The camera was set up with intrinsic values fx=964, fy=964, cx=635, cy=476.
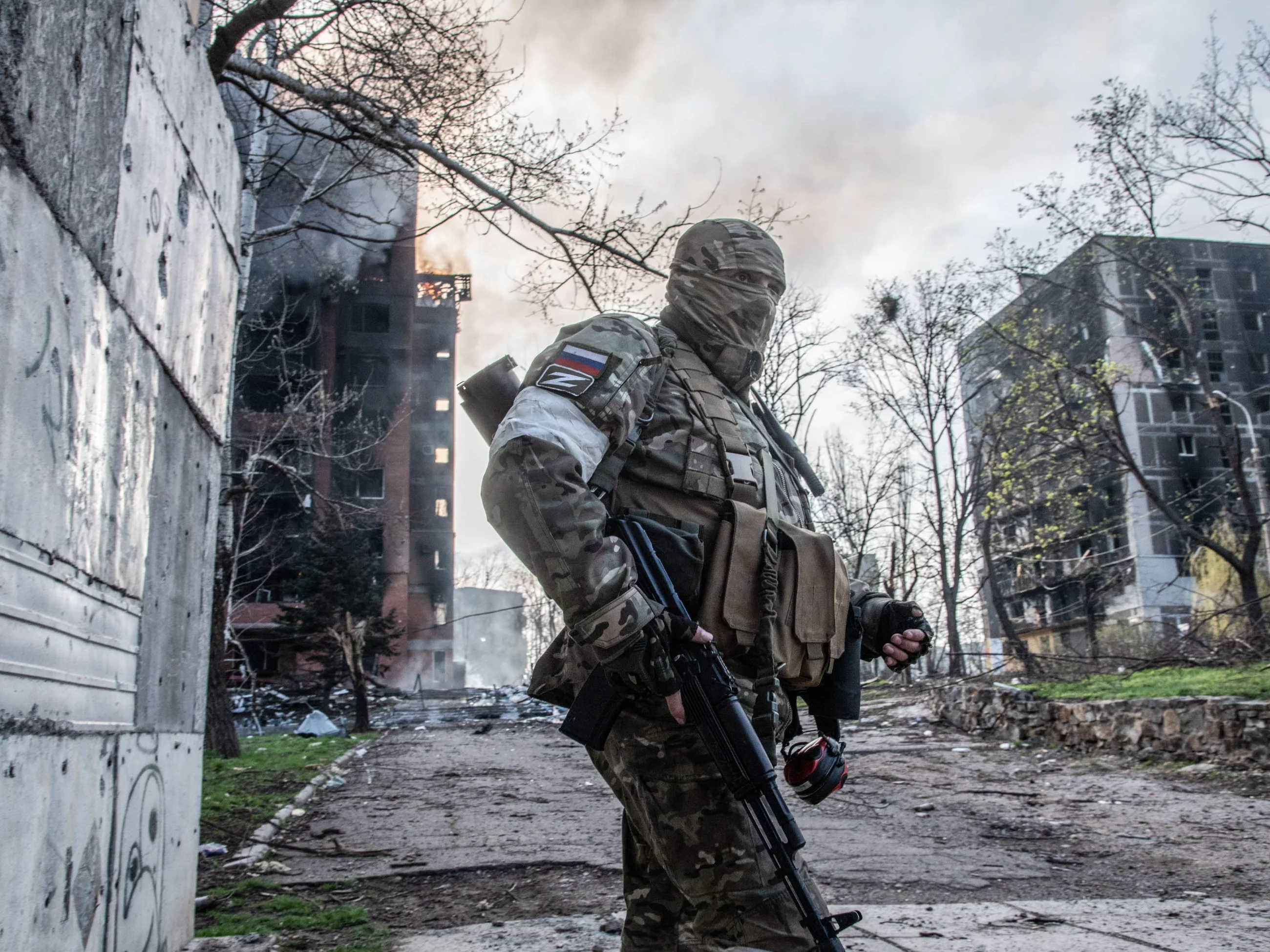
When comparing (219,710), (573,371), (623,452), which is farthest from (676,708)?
(219,710)

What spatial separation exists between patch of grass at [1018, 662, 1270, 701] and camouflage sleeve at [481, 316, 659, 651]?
354 inches

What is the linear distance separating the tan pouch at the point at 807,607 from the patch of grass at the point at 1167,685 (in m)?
8.46

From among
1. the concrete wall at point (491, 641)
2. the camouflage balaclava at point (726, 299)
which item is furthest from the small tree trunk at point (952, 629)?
the concrete wall at point (491, 641)

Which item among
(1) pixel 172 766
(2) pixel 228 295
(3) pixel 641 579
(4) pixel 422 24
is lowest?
(1) pixel 172 766

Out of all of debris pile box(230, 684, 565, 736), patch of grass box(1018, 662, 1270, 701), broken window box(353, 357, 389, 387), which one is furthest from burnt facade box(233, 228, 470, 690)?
patch of grass box(1018, 662, 1270, 701)

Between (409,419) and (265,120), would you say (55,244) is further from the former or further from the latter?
(409,419)

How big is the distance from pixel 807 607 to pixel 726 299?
79 centimetres

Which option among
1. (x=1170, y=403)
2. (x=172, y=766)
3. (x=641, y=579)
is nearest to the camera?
(x=641, y=579)

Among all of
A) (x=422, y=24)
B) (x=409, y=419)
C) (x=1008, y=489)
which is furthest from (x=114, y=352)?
(x=409, y=419)

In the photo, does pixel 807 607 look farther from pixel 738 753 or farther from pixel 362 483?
pixel 362 483

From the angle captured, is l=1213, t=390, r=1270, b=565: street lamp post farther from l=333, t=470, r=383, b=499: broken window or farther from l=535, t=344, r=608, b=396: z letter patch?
l=333, t=470, r=383, b=499: broken window

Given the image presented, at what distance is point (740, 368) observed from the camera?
236cm

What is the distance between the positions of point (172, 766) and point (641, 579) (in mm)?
1839

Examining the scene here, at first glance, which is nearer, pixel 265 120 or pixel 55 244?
pixel 55 244
